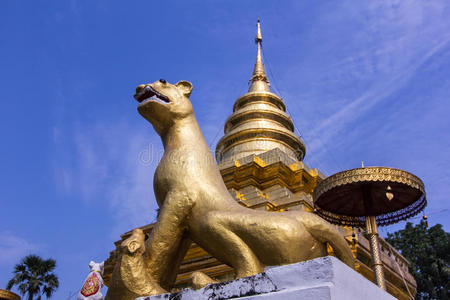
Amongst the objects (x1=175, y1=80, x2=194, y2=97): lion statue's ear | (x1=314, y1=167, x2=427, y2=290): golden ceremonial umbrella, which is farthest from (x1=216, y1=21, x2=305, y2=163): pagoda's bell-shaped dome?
(x1=175, y1=80, x2=194, y2=97): lion statue's ear

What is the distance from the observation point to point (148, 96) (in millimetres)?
5121

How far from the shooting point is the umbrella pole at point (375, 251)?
27.3 feet

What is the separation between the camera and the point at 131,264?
430cm

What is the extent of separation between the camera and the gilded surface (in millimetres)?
4086

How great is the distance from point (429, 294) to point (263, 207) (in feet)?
51.7

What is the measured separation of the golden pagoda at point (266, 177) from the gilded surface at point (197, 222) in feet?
2.09

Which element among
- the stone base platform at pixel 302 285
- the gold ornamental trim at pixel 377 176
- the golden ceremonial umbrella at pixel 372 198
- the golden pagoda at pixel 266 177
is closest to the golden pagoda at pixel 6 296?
the golden pagoda at pixel 266 177

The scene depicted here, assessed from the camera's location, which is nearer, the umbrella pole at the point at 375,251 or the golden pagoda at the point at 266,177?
the umbrella pole at the point at 375,251

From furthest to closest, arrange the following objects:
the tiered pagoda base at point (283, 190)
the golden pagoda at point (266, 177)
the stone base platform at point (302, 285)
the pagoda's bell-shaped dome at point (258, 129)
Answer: the pagoda's bell-shaped dome at point (258, 129) → the tiered pagoda base at point (283, 190) → the golden pagoda at point (266, 177) → the stone base platform at point (302, 285)

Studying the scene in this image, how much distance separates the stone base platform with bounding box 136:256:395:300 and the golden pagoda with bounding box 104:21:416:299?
1.61 m

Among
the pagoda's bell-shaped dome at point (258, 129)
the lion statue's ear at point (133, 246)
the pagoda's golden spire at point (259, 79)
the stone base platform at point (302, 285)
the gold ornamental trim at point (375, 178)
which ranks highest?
the pagoda's golden spire at point (259, 79)

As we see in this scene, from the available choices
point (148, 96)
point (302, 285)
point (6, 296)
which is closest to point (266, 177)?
point (6, 296)

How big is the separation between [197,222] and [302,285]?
166cm

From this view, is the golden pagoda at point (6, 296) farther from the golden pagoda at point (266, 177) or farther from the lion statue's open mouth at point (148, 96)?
the lion statue's open mouth at point (148, 96)
